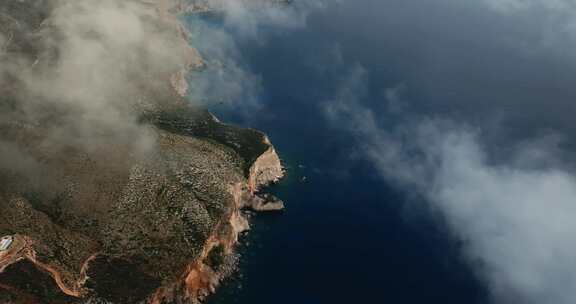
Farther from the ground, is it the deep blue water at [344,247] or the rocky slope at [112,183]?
the deep blue water at [344,247]

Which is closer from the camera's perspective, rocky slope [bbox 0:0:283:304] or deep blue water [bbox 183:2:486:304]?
rocky slope [bbox 0:0:283:304]

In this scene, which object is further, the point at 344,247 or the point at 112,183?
the point at 344,247

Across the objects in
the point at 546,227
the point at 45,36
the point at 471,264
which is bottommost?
the point at 45,36

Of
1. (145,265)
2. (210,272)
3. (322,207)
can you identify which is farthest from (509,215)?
(145,265)

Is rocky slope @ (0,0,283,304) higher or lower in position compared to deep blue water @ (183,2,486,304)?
lower

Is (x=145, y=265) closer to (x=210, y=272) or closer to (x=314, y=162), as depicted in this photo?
(x=210, y=272)

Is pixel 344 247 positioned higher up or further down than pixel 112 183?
higher up

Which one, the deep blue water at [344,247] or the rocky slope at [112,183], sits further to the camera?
the deep blue water at [344,247]

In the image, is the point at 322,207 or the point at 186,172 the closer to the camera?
the point at 186,172
